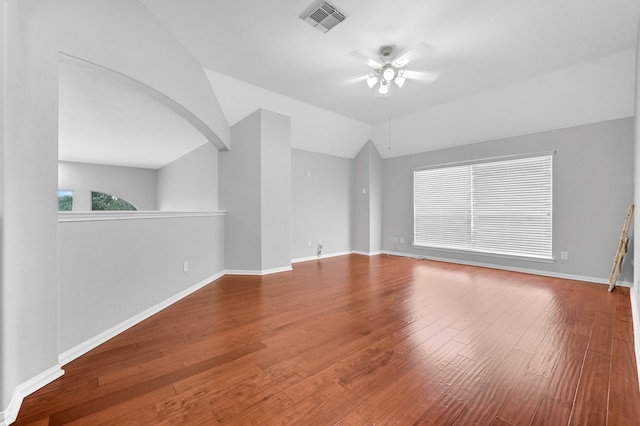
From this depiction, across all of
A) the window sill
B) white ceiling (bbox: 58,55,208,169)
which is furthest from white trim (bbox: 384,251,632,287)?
white ceiling (bbox: 58,55,208,169)

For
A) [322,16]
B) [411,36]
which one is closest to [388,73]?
[411,36]

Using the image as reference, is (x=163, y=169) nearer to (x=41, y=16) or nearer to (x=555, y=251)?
(x=41, y=16)

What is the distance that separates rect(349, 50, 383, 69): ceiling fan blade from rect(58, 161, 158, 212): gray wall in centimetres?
841

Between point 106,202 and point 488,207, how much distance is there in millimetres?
12161

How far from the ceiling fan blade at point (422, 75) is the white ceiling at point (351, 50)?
4.3 inches

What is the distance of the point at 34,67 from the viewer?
1.61 meters

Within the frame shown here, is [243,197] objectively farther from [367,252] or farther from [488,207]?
[488,207]

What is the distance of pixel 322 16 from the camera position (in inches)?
98.4

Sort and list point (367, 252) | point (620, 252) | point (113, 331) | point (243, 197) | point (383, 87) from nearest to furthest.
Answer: point (113, 331)
point (620, 252)
point (383, 87)
point (243, 197)
point (367, 252)

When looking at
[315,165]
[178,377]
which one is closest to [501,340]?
[178,377]

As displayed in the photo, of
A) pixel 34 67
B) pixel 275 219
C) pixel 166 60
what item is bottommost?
pixel 275 219

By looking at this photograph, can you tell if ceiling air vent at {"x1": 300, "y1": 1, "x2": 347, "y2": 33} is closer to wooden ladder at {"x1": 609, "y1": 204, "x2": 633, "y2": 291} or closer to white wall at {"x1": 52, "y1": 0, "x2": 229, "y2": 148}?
white wall at {"x1": 52, "y1": 0, "x2": 229, "y2": 148}

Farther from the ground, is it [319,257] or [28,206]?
[28,206]

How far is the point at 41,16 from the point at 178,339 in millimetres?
2452
